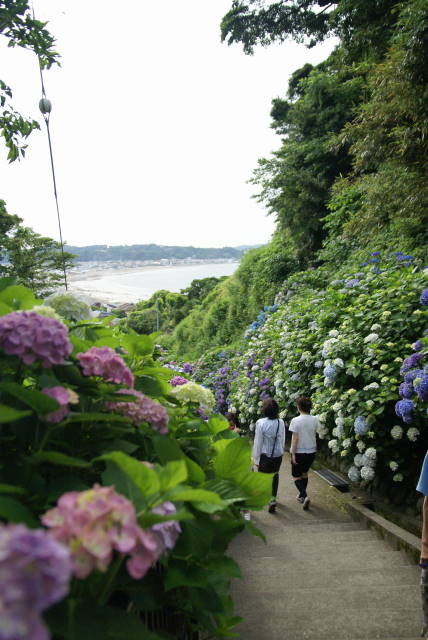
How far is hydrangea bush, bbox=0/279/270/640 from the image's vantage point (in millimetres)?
533

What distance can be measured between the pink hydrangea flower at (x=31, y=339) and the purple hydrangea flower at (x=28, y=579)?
54 cm

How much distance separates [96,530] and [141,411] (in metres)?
0.53

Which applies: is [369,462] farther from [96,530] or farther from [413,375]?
[96,530]

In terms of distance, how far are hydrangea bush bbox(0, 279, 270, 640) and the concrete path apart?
1843 mm

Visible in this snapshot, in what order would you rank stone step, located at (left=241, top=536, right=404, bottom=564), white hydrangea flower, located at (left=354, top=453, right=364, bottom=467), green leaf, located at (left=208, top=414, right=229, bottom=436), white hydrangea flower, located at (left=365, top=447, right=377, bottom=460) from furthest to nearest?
white hydrangea flower, located at (left=354, top=453, right=364, bottom=467), white hydrangea flower, located at (left=365, top=447, right=377, bottom=460), stone step, located at (left=241, top=536, right=404, bottom=564), green leaf, located at (left=208, top=414, right=229, bottom=436)

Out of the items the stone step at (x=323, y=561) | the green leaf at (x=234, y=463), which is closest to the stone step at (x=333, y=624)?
the stone step at (x=323, y=561)

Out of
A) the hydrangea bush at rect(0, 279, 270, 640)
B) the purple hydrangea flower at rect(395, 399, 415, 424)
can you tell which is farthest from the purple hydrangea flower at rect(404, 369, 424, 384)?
the hydrangea bush at rect(0, 279, 270, 640)

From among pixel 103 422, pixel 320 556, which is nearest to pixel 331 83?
pixel 320 556

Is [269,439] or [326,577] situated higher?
[269,439]

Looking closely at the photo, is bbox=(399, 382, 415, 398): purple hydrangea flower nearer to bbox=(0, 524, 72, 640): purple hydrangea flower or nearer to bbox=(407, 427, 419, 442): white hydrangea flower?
bbox=(407, 427, 419, 442): white hydrangea flower

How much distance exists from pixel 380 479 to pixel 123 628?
4.68m

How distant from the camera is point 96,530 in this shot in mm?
625

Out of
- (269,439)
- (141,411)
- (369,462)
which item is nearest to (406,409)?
(369,462)

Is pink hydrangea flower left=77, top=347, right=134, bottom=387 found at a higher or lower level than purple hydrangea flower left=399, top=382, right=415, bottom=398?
higher
